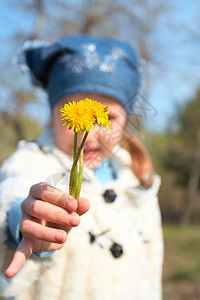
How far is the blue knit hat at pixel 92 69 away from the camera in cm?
87

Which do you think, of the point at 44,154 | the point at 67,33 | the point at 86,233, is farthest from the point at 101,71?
the point at 67,33

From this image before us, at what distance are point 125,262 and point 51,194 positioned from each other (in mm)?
614

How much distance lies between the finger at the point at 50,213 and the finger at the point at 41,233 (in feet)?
0.04

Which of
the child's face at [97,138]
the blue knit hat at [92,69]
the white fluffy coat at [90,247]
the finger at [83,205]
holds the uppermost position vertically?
the blue knit hat at [92,69]

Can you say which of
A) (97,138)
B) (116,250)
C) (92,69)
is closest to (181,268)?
(116,250)

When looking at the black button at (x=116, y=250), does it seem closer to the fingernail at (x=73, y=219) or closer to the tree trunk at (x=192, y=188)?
the fingernail at (x=73, y=219)

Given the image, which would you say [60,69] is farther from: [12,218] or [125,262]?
[125,262]

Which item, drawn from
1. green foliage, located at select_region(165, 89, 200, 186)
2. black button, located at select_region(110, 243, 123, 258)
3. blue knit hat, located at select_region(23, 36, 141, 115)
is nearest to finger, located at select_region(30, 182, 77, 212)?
blue knit hat, located at select_region(23, 36, 141, 115)

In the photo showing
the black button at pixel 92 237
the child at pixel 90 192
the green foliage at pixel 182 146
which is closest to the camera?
the child at pixel 90 192

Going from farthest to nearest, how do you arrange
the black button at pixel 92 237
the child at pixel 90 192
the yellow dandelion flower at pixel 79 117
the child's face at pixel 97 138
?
1. the black button at pixel 92 237
2. the child at pixel 90 192
3. the child's face at pixel 97 138
4. the yellow dandelion flower at pixel 79 117

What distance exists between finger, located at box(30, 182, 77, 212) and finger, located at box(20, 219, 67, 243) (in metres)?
0.04

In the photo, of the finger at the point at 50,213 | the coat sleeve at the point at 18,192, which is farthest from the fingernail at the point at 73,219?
the coat sleeve at the point at 18,192

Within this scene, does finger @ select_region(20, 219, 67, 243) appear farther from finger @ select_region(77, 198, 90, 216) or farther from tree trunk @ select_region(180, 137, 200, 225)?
tree trunk @ select_region(180, 137, 200, 225)

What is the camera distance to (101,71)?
34.7 inches
